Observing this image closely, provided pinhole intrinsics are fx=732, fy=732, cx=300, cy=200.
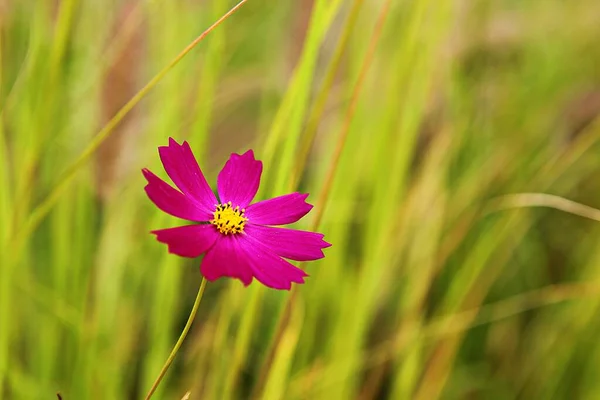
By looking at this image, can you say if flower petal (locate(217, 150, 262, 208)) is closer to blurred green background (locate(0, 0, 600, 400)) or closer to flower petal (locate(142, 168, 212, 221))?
flower petal (locate(142, 168, 212, 221))

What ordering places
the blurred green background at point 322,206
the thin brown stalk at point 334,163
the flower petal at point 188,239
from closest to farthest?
the flower petal at point 188,239, the thin brown stalk at point 334,163, the blurred green background at point 322,206

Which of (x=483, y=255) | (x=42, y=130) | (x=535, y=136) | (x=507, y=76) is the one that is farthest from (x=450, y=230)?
(x=42, y=130)

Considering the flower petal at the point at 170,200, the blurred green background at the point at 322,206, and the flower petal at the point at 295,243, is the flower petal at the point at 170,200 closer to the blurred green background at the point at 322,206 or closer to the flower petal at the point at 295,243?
the flower petal at the point at 295,243

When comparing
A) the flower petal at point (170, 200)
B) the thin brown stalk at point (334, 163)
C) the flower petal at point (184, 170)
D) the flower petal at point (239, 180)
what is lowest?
the flower petal at point (170, 200)

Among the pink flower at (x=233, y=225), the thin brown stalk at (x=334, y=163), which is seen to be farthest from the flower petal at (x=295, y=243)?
the thin brown stalk at (x=334, y=163)

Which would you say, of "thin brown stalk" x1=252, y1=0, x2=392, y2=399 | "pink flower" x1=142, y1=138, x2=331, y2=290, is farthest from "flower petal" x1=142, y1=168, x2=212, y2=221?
"thin brown stalk" x1=252, y1=0, x2=392, y2=399

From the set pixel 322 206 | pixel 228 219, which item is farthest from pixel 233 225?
pixel 322 206

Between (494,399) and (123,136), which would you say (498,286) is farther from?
(123,136)
